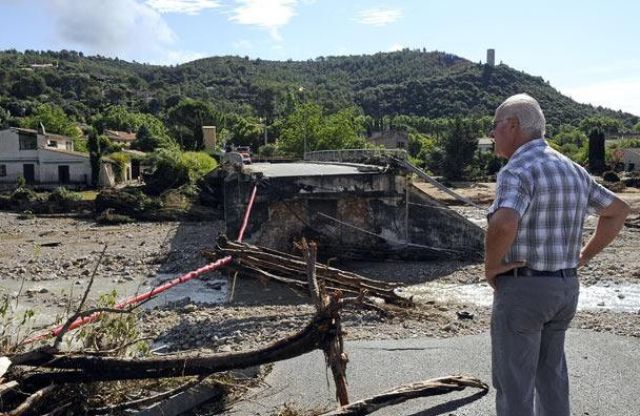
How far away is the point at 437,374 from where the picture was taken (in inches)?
256

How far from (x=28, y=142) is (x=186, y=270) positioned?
38.6m

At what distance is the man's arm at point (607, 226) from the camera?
402 cm

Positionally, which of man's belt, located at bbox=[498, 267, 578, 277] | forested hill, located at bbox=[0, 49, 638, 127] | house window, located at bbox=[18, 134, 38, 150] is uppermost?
forested hill, located at bbox=[0, 49, 638, 127]

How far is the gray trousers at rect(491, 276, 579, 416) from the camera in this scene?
11.8 feet

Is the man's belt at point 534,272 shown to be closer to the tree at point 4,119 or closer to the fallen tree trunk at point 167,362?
the fallen tree trunk at point 167,362

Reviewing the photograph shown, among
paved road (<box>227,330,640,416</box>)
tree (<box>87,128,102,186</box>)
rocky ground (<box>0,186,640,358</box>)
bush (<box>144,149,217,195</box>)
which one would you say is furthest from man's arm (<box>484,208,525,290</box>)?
tree (<box>87,128,102,186</box>)

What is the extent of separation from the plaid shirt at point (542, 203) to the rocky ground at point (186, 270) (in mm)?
3828

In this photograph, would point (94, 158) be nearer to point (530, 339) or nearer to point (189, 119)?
point (189, 119)

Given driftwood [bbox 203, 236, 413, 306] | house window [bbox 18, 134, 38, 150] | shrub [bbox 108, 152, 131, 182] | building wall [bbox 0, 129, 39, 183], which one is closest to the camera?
driftwood [bbox 203, 236, 413, 306]

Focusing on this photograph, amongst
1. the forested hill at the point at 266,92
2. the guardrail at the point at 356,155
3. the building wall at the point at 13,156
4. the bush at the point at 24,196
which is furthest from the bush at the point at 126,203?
the forested hill at the point at 266,92

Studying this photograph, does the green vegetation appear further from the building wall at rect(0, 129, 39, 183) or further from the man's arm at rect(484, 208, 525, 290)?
the man's arm at rect(484, 208, 525, 290)

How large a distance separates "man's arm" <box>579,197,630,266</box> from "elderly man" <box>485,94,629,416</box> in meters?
0.33

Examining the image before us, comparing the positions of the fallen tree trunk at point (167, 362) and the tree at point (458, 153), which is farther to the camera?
the tree at point (458, 153)

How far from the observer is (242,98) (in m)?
168
